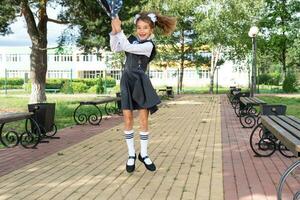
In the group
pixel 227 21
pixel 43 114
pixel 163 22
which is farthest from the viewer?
pixel 227 21

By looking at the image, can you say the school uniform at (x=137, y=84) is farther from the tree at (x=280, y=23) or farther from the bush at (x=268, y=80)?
the bush at (x=268, y=80)

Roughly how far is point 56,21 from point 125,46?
1530 cm

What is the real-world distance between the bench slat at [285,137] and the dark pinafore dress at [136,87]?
148 centimetres

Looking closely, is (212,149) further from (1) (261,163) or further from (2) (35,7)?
(2) (35,7)

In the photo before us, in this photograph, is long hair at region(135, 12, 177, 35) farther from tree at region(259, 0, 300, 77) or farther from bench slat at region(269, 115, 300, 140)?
tree at region(259, 0, 300, 77)

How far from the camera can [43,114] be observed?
9.47m

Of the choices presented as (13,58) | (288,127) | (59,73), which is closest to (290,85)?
(288,127)

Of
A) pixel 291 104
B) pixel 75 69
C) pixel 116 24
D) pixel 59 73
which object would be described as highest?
pixel 75 69

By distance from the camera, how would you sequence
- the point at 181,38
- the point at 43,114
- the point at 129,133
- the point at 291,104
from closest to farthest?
Result: the point at 129,133
the point at 43,114
the point at 291,104
the point at 181,38

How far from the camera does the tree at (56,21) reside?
19812mm

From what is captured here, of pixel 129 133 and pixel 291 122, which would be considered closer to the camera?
pixel 129 133

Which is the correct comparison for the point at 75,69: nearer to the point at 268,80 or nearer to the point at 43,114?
the point at 268,80

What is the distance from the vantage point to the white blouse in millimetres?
6258

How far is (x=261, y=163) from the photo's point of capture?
7.35 m
